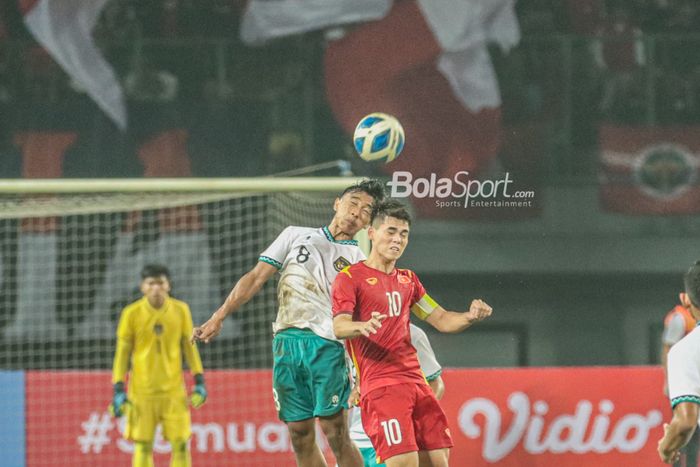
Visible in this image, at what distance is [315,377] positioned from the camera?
571cm

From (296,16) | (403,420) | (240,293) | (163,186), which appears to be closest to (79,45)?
(296,16)

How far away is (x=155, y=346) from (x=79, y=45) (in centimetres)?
775

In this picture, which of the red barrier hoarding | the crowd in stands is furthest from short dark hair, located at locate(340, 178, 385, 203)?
the crowd in stands

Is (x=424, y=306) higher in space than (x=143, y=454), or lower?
higher

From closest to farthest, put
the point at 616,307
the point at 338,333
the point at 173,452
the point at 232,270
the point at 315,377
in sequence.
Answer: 1. the point at 338,333
2. the point at 315,377
3. the point at 173,452
4. the point at 232,270
5. the point at 616,307

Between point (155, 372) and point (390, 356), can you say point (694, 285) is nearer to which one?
point (390, 356)

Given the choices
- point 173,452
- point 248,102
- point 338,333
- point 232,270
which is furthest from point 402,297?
point 248,102

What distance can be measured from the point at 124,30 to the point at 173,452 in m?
8.45

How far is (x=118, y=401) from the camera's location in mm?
8055

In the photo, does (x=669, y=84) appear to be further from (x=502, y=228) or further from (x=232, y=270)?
(x=232, y=270)

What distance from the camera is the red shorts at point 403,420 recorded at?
15.8 ft

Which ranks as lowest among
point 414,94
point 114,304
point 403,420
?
point 403,420

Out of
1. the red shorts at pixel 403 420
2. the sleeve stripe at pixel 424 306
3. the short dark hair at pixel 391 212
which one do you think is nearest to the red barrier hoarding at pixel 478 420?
the sleeve stripe at pixel 424 306

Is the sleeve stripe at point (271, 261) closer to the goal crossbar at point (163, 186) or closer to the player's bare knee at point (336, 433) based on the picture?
the player's bare knee at point (336, 433)
